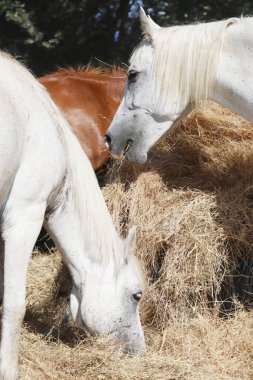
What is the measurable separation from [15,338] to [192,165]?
1.90 metres

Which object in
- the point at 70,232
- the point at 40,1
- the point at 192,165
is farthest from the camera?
the point at 40,1

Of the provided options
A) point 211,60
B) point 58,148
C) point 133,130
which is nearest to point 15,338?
point 58,148

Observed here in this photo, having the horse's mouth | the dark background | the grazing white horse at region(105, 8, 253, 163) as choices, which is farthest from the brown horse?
the dark background

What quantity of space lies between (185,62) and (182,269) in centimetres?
121

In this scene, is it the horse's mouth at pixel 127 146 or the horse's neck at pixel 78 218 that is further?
the horse's mouth at pixel 127 146

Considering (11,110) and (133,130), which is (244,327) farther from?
(11,110)

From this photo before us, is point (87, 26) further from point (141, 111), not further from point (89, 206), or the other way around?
point (89, 206)

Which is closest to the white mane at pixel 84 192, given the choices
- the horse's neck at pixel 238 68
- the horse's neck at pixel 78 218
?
the horse's neck at pixel 78 218

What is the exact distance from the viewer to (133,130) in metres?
4.34

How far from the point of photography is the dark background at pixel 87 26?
28.4 ft

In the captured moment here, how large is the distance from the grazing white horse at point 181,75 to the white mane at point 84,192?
0.83 metres

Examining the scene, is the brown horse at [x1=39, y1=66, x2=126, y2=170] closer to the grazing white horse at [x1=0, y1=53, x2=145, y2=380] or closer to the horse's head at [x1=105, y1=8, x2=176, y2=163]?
the horse's head at [x1=105, y1=8, x2=176, y2=163]

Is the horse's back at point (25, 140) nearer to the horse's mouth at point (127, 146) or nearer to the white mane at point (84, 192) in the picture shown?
the white mane at point (84, 192)

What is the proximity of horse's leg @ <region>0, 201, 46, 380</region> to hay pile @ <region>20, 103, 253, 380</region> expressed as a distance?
0.15 meters
